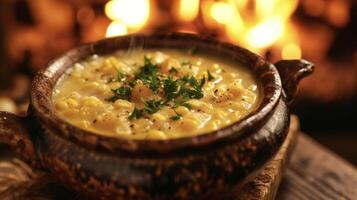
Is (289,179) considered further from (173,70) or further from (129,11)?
(129,11)

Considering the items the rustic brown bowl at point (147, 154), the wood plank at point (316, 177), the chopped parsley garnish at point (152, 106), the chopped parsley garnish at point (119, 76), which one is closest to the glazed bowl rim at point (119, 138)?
the rustic brown bowl at point (147, 154)

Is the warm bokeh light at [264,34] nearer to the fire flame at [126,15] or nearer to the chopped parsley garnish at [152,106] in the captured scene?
the fire flame at [126,15]

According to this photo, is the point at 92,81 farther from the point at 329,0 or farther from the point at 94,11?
the point at 329,0

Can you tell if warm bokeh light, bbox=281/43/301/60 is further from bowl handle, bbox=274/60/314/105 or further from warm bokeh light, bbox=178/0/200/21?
bowl handle, bbox=274/60/314/105

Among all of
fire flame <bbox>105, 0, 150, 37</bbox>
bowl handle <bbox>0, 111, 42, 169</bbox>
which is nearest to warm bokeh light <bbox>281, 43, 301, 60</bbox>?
fire flame <bbox>105, 0, 150, 37</bbox>

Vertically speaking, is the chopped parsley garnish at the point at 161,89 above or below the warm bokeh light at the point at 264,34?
above

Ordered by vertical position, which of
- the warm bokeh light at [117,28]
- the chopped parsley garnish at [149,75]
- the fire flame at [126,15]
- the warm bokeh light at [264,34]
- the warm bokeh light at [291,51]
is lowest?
the warm bokeh light at [291,51]

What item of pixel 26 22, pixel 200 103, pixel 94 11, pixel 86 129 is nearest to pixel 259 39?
pixel 94 11

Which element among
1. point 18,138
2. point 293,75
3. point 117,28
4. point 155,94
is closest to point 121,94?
point 155,94

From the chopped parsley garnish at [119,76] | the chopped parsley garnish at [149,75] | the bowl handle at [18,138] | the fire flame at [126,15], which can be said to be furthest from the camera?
the fire flame at [126,15]
